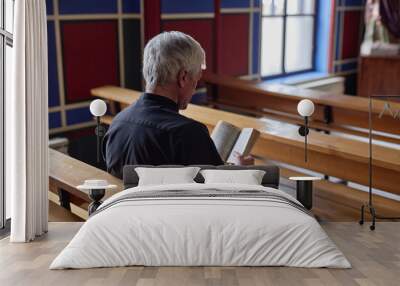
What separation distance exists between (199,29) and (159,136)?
452 centimetres

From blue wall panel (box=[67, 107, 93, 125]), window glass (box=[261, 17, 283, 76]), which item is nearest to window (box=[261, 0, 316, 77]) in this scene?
window glass (box=[261, 17, 283, 76])

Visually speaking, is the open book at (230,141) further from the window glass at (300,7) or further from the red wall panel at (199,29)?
the window glass at (300,7)

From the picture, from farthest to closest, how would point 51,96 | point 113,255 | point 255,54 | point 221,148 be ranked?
point 255,54 < point 51,96 < point 221,148 < point 113,255

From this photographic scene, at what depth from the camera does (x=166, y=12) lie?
6.58 m

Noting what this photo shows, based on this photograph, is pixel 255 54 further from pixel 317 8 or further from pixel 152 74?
pixel 152 74

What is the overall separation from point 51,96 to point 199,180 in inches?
129

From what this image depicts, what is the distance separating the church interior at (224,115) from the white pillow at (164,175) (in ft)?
0.12

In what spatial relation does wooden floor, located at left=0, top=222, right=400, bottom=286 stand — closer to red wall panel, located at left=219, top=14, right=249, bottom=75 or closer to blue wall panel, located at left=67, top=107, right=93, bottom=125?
blue wall panel, located at left=67, top=107, right=93, bottom=125

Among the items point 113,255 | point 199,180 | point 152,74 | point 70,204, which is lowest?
point 70,204

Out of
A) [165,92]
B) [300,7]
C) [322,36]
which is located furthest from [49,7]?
[322,36]

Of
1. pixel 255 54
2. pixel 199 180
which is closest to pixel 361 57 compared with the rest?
pixel 255 54

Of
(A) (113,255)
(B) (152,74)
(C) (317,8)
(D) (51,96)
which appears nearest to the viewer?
(A) (113,255)

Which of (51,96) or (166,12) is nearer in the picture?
(51,96)

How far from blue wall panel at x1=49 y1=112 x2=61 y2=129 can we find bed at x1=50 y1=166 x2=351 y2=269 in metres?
3.45
